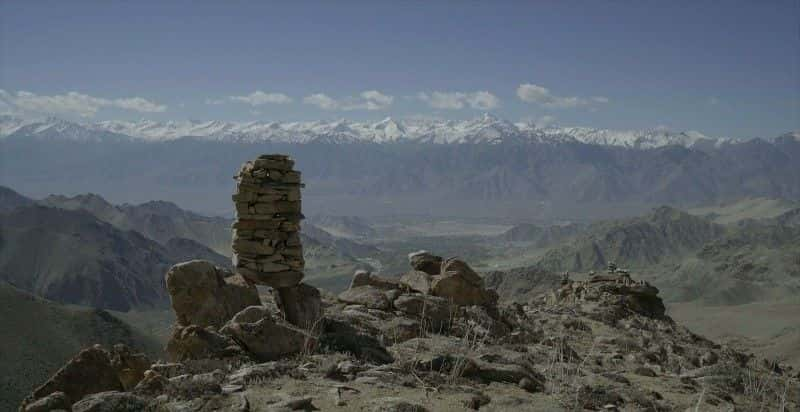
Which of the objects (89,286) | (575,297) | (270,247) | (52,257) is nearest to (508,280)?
(575,297)

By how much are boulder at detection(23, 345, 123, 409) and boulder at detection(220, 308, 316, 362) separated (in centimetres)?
240

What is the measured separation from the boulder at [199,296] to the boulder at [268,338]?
8.62 ft

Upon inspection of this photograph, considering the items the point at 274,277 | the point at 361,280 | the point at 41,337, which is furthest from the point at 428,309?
the point at 41,337

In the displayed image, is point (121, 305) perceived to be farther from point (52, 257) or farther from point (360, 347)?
point (360, 347)

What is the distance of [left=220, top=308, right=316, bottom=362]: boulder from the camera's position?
492 inches

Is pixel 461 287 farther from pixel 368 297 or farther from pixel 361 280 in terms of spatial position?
pixel 368 297

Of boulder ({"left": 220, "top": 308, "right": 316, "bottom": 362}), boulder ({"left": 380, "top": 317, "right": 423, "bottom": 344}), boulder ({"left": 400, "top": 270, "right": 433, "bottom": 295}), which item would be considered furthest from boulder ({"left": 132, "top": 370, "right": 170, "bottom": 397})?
boulder ({"left": 400, "top": 270, "right": 433, "bottom": 295})

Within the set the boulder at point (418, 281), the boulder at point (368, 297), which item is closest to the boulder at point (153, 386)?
the boulder at point (368, 297)

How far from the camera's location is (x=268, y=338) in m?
12.6

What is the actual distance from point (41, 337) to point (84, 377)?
222 ft

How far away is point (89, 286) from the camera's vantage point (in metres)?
186

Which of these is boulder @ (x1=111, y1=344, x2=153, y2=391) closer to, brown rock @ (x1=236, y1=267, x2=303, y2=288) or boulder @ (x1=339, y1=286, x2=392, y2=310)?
brown rock @ (x1=236, y1=267, x2=303, y2=288)

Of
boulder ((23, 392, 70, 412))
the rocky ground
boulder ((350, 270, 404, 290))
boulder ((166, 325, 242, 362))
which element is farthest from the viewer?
boulder ((350, 270, 404, 290))

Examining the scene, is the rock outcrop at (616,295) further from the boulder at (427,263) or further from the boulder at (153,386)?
the boulder at (153,386)
